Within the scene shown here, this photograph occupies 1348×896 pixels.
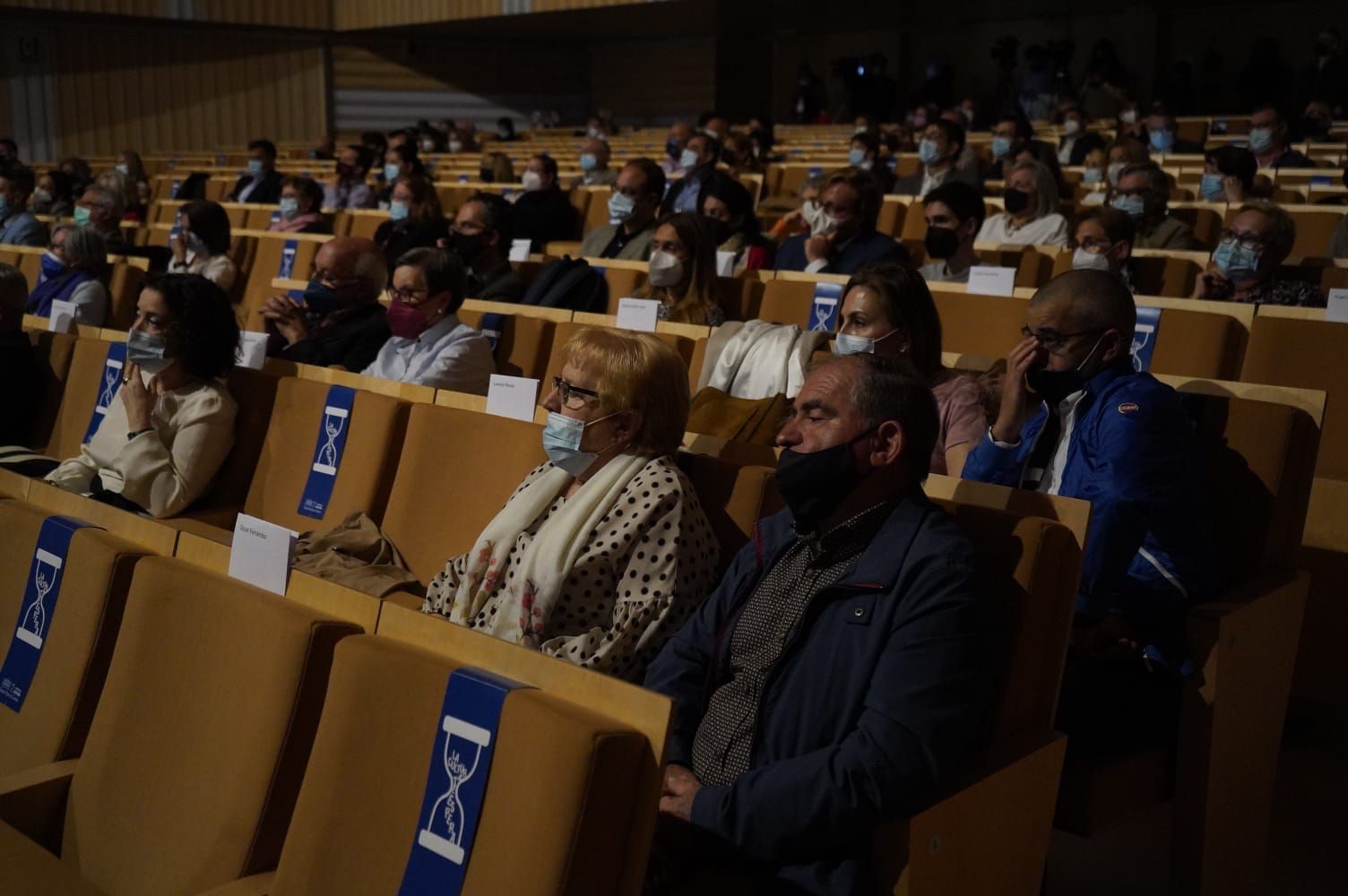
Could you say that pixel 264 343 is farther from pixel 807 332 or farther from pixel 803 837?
pixel 803 837

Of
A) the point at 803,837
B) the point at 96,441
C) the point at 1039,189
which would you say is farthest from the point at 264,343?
the point at 1039,189

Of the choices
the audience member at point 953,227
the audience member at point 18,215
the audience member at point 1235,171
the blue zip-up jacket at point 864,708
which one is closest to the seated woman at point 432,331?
the audience member at point 953,227

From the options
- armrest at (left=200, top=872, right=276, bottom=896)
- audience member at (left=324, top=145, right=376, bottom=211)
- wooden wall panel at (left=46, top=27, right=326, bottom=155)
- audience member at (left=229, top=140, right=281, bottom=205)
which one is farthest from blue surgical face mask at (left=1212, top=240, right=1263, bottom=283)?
wooden wall panel at (left=46, top=27, right=326, bottom=155)

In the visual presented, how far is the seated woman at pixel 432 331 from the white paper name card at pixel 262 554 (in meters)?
1.73

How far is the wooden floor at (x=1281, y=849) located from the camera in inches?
88.1

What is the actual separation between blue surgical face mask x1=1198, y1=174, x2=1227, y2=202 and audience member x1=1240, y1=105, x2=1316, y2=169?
1.69m

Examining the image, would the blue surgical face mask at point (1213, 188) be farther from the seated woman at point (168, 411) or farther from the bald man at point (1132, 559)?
the seated woman at point (168, 411)

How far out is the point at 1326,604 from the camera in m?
2.72

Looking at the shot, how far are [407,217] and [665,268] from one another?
2463mm

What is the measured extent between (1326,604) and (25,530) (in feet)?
8.05

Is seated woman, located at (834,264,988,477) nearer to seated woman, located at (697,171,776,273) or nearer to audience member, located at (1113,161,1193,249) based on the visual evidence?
seated woman, located at (697,171,776,273)

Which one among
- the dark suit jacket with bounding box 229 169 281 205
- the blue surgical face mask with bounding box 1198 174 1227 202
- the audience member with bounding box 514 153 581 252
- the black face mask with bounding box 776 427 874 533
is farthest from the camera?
the dark suit jacket with bounding box 229 169 281 205

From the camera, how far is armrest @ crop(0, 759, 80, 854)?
172 cm

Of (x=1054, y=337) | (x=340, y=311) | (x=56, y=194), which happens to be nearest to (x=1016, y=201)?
(x=340, y=311)
